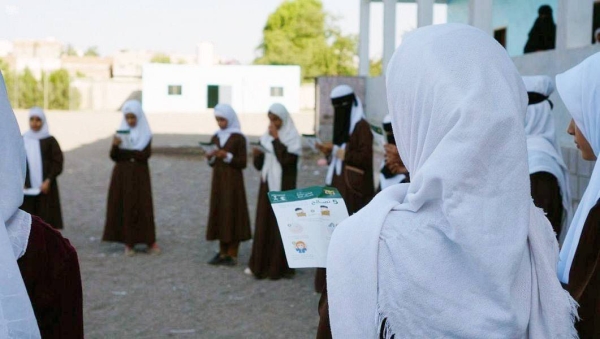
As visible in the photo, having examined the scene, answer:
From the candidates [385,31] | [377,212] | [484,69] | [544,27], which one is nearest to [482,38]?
[484,69]

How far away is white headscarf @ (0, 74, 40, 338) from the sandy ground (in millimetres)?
4048

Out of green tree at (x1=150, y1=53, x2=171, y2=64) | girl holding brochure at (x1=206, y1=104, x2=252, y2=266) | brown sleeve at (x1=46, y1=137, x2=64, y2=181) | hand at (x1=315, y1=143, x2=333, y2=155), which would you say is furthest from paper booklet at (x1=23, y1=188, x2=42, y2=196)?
green tree at (x1=150, y1=53, x2=171, y2=64)

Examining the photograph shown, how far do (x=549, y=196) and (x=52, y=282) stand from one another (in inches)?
109

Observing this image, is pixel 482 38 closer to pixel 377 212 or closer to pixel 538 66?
pixel 377 212

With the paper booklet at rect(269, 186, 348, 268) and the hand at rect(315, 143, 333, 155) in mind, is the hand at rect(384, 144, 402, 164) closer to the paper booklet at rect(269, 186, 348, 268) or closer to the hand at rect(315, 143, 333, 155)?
the hand at rect(315, 143, 333, 155)

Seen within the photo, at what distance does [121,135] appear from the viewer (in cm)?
886

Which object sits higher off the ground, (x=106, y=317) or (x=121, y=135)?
(x=121, y=135)

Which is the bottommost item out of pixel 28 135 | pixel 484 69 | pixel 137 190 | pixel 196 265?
pixel 196 265

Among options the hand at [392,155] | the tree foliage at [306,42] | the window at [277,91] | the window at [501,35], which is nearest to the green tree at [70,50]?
the tree foliage at [306,42]

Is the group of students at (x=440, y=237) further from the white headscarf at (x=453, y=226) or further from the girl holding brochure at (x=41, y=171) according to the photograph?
the girl holding brochure at (x=41, y=171)

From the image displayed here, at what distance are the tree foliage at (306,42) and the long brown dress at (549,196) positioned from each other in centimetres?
6304

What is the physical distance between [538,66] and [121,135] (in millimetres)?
4393

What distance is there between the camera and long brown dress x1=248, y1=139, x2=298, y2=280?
814cm

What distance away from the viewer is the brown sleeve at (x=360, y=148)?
7164 millimetres
